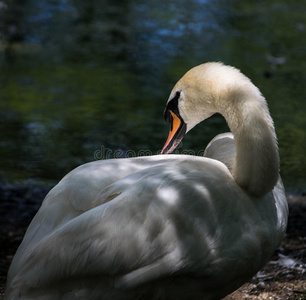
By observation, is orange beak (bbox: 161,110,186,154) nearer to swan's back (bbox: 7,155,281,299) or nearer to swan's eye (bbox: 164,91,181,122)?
swan's eye (bbox: 164,91,181,122)

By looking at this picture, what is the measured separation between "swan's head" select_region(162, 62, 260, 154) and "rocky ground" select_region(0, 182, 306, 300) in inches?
43.1

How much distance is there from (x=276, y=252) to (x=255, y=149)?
5.29ft

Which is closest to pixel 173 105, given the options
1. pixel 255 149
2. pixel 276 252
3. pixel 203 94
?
pixel 203 94

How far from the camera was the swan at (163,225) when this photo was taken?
2.74 metres

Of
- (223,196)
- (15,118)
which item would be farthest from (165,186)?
(15,118)

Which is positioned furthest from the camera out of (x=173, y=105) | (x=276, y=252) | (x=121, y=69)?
(x=121, y=69)

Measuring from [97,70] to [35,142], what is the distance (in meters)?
2.95

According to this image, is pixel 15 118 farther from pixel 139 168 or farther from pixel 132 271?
pixel 132 271

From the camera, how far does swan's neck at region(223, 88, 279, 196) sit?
120 inches

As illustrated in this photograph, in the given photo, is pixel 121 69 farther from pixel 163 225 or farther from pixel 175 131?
pixel 163 225

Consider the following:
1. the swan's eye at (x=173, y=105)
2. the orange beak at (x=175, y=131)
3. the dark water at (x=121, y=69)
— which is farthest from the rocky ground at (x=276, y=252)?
the swan's eye at (x=173, y=105)

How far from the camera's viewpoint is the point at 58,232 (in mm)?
2791

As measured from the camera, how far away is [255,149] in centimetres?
306

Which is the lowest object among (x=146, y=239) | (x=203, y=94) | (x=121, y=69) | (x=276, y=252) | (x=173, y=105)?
(x=121, y=69)
